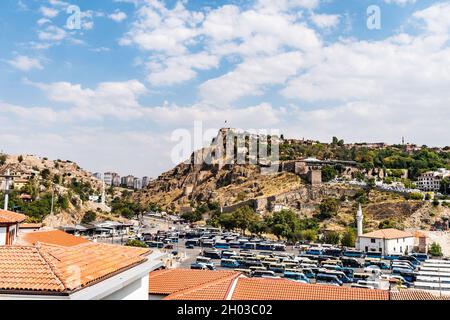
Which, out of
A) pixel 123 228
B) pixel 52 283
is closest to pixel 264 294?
pixel 52 283

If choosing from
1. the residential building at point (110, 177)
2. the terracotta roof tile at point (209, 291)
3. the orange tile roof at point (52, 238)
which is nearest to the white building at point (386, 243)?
the orange tile roof at point (52, 238)

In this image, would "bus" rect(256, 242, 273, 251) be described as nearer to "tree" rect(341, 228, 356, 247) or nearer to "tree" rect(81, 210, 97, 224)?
"tree" rect(341, 228, 356, 247)

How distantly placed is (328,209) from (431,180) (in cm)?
2296

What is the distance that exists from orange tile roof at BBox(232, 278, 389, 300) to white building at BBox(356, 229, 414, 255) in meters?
25.8

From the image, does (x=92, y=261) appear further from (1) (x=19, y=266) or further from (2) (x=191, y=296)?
(2) (x=191, y=296)

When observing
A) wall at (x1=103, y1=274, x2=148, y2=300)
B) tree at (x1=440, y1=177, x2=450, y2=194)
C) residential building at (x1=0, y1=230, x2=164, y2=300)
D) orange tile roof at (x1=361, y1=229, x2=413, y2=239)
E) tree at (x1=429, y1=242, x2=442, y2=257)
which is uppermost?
tree at (x1=440, y1=177, x2=450, y2=194)

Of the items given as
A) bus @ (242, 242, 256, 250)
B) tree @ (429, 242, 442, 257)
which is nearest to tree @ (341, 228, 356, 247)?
tree @ (429, 242, 442, 257)

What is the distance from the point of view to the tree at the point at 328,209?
50750 millimetres

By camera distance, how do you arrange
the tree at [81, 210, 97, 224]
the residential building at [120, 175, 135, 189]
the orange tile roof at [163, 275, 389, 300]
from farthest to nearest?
the residential building at [120, 175, 135, 189]
the tree at [81, 210, 97, 224]
the orange tile roof at [163, 275, 389, 300]

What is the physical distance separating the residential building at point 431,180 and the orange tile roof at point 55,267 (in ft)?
207

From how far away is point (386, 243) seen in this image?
32.0 meters

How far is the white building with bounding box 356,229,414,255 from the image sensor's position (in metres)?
32.1
